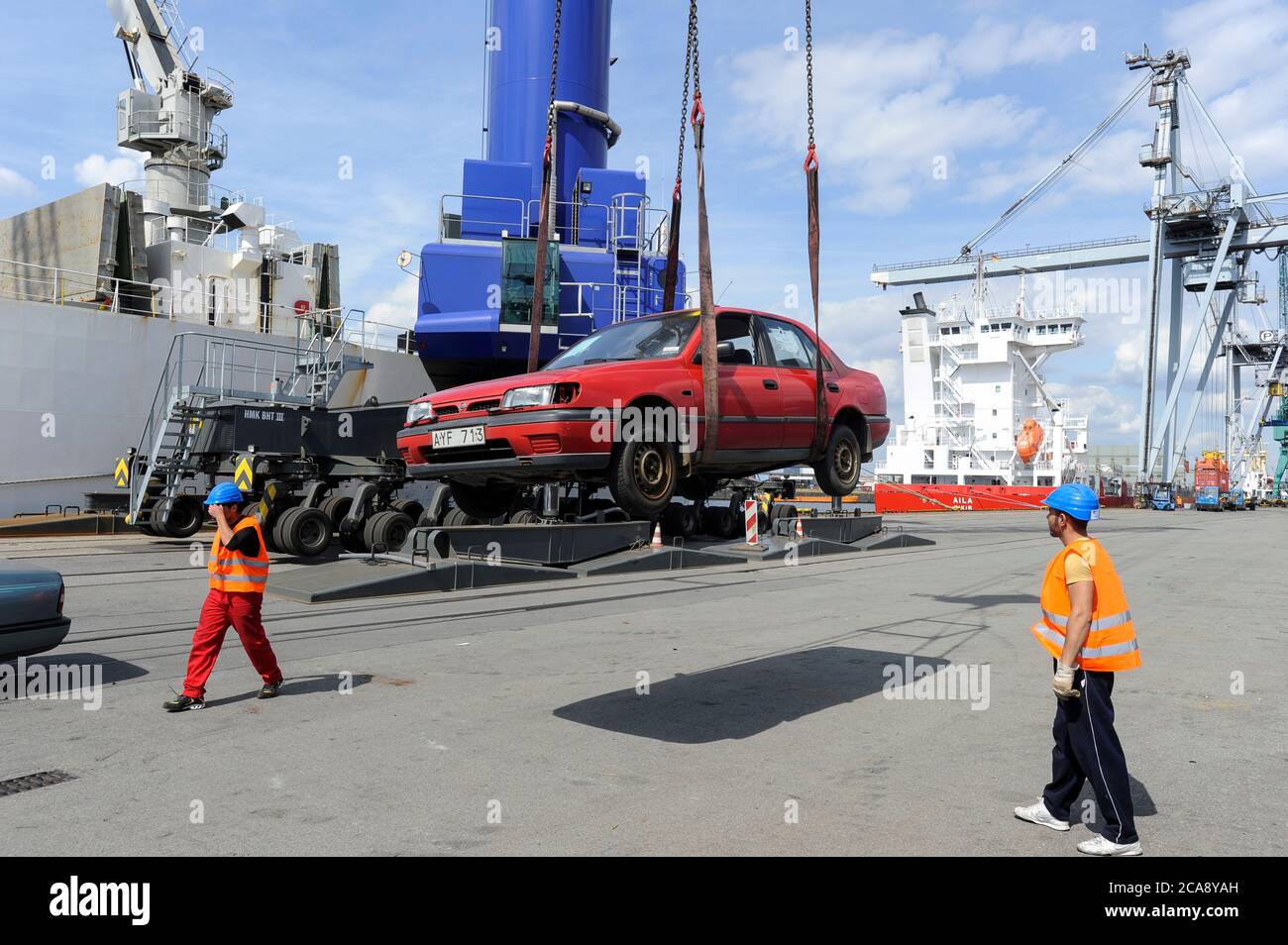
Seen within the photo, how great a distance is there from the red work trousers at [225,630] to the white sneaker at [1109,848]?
4.37 metres

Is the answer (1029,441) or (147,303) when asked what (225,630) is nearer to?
(147,303)

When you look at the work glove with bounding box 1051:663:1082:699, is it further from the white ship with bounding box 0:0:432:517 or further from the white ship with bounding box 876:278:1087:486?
the white ship with bounding box 876:278:1087:486

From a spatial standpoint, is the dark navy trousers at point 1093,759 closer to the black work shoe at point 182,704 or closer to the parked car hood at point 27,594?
the black work shoe at point 182,704

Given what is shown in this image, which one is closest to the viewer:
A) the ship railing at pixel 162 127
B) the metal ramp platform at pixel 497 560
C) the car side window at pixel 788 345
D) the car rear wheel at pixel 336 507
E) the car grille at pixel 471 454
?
the car grille at pixel 471 454

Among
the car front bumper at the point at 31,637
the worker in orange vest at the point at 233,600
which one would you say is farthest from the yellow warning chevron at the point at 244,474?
the worker in orange vest at the point at 233,600

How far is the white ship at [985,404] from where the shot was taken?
5059 centimetres

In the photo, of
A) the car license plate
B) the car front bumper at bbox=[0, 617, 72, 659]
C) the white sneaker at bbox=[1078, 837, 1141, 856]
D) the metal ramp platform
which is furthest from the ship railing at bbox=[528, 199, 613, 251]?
the white sneaker at bbox=[1078, 837, 1141, 856]

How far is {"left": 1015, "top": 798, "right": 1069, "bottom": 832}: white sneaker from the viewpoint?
341 centimetres

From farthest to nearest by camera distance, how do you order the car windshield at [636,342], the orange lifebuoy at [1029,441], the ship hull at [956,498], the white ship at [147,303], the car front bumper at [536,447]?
the orange lifebuoy at [1029,441], the ship hull at [956,498], the white ship at [147,303], the car windshield at [636,342], the car front bumper at [536,447]

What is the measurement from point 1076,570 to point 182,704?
4649mm

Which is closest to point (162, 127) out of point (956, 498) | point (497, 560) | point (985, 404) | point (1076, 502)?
point (497, 560)

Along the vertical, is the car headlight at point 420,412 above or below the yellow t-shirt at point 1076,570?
above
